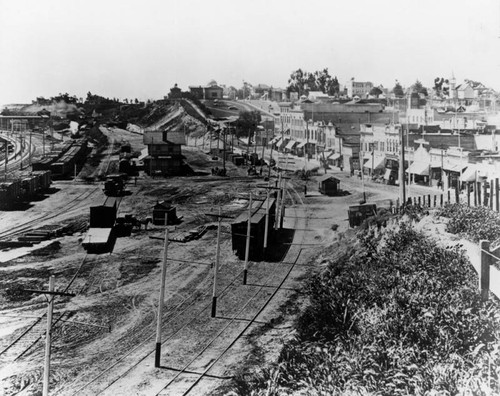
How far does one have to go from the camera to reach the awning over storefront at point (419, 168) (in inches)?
2229

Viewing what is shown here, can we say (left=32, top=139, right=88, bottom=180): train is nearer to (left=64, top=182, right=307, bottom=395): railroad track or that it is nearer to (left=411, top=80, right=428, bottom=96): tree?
(left=64, top=182, right=307, bottom=395): railroad track

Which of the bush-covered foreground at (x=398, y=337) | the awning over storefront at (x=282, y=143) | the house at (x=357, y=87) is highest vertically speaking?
the house at (x=357, y=87)

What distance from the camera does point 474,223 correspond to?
25.5 m

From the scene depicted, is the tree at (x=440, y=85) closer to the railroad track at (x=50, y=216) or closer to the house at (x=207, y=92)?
the house at (x=207, y=92)

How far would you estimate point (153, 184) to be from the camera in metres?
64.0

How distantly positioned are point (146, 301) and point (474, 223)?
14.5 m

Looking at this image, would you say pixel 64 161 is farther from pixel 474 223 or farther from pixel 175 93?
pixel 175 93

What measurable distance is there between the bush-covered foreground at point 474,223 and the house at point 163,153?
4613 cm

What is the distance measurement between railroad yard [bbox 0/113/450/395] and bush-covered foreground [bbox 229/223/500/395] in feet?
8.67

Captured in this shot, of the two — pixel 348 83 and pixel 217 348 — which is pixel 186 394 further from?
pixel 348 83

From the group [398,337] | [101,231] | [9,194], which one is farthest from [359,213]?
[9,194]

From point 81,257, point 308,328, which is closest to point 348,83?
point 81,257

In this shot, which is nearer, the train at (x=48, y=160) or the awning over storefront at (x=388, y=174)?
the awning over storefront at (x=388, y=174)

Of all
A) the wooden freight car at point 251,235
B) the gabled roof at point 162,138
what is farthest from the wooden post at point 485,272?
the gabled roof at point 162,138
